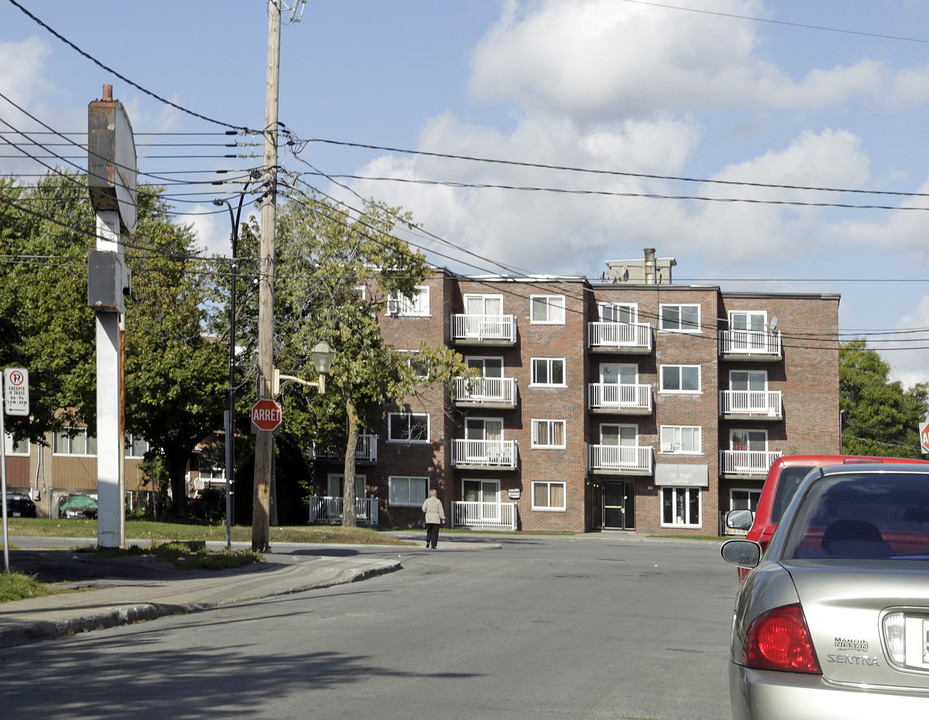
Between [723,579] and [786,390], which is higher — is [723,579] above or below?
below

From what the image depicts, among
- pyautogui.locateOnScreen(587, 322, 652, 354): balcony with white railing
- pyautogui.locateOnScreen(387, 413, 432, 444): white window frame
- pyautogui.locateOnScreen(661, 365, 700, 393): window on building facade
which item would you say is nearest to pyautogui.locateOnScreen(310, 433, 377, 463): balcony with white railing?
pyautogui.locateOnScreen(387, 413, 432, 444): white window frame

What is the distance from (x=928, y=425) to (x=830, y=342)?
95.4 ft

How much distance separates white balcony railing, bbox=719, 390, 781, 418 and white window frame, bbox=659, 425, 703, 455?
5.82 ft

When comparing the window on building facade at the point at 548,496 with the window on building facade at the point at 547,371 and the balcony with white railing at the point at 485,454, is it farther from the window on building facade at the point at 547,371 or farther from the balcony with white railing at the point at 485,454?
the window on building facade at the point at 547,371

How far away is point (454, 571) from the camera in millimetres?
21938

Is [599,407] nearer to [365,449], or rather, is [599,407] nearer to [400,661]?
[365,449]

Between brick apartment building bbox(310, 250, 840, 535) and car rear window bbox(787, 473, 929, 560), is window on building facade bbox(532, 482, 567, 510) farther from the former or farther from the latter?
car rear window bbox(787, 473, 929, 560)

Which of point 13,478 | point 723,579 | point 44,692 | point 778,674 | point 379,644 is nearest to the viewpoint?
point 778,674

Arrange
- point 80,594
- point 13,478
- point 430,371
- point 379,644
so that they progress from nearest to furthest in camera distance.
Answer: point 379,644 < point 80,594 < point 430,371 < point 13,478

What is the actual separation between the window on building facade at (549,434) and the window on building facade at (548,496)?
1.85 m

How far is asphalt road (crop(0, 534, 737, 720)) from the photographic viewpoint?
7586 millimetres

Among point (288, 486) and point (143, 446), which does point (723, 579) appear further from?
point (143, 446)

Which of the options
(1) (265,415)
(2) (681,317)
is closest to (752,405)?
(2) (681,317)

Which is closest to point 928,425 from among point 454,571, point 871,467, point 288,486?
point 454,571
